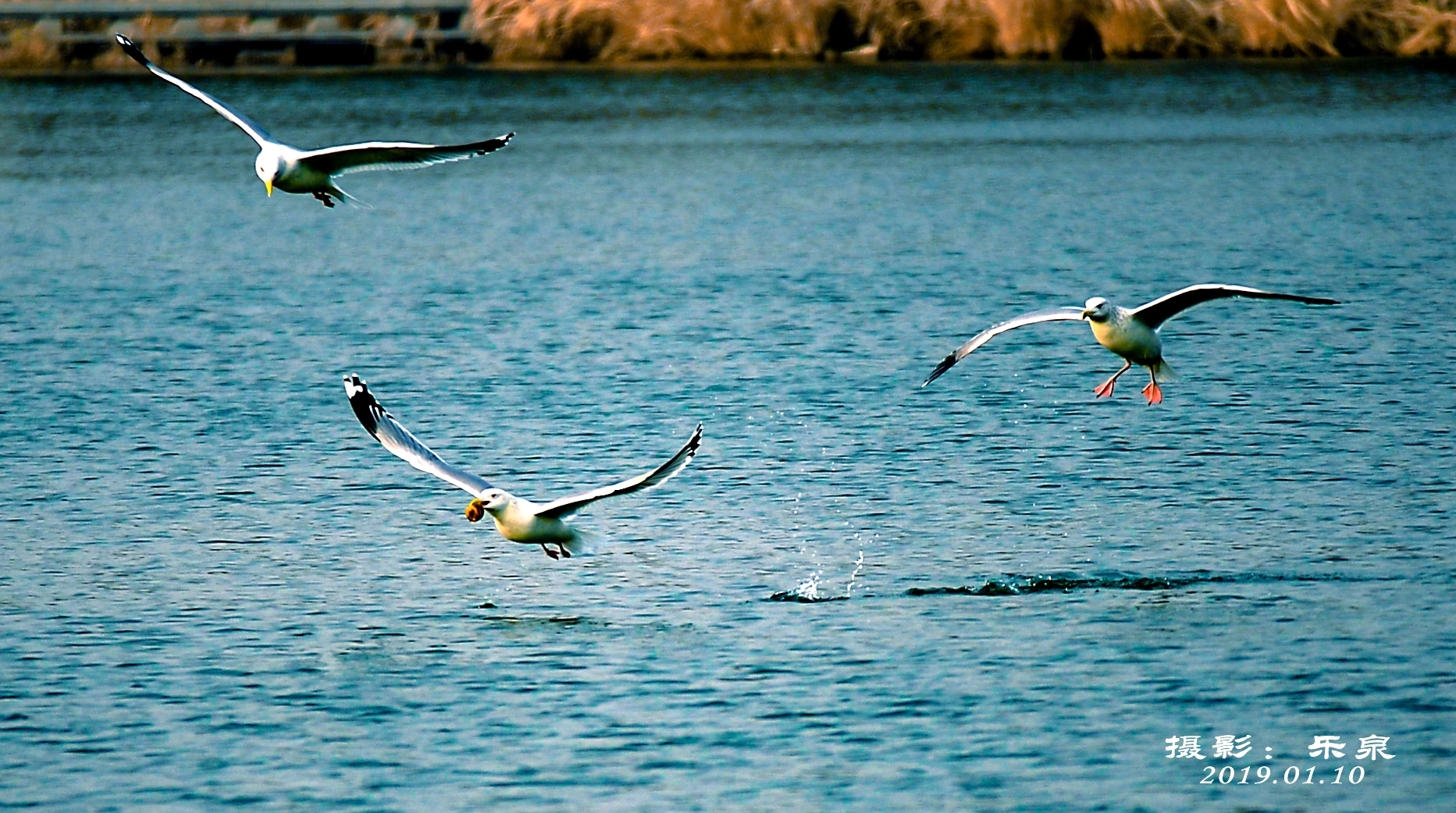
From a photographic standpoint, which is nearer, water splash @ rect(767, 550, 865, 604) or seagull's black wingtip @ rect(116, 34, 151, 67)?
seagull's black wingtip @ rect(116, 34, 151, 67)

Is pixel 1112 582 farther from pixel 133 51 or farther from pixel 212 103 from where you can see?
pixel 133 51

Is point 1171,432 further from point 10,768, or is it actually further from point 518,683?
point 10,768

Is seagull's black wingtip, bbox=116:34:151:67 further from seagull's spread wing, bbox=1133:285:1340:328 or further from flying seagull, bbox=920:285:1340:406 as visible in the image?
seagull's spread wing, bbox=1133:285:1340:328

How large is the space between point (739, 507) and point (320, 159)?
4.95 meters

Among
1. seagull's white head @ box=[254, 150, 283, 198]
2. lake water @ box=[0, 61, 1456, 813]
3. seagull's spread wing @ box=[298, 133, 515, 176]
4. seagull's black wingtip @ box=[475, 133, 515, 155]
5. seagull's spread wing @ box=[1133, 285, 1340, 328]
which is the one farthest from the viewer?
seagull's white head @ box=[254, 150, 283, 198]

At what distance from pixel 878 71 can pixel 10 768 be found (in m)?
48.9

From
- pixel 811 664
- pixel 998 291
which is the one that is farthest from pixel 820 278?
pixel 811 664

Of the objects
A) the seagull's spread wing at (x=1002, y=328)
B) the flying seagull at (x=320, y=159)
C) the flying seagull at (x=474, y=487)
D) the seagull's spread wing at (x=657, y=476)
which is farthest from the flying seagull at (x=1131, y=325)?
the flying seagull at (x=320, y=159)

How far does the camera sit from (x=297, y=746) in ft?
A: 43.4

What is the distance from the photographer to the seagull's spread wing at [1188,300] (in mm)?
13344

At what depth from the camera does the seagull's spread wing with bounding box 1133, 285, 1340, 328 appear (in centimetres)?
1334

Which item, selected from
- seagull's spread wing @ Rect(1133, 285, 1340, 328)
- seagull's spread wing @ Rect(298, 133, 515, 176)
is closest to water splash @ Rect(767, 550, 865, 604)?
seagull's spread wing @ Rect(1133, 285, 1340, 328)

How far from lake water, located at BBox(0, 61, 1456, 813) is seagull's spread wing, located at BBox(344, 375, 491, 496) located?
1.20 metres

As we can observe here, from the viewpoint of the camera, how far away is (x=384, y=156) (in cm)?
1446
